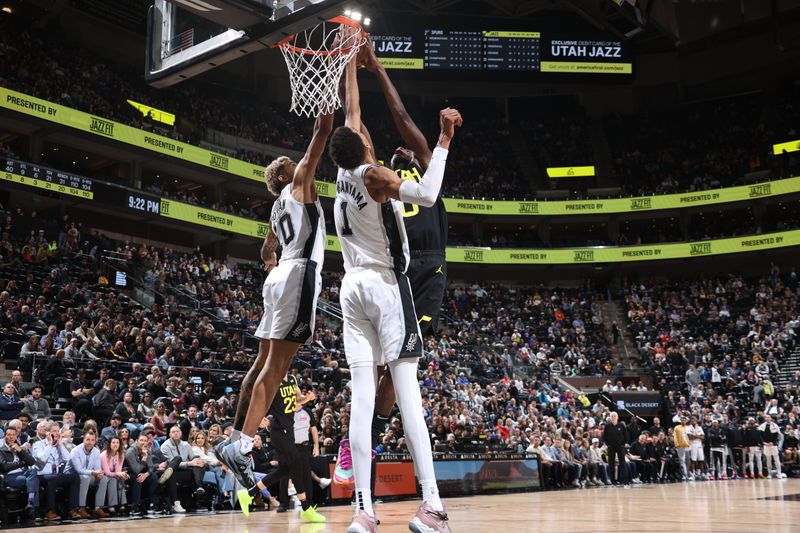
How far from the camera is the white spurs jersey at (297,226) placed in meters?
5.86

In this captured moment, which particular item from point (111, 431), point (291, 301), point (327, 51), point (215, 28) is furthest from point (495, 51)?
point (291, 301)

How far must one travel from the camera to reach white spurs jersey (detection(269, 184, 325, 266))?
586cm

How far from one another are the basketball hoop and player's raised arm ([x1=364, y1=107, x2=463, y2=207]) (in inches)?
68.8

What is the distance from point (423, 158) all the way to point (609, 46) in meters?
30.2

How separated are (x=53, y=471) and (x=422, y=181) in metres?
7.18

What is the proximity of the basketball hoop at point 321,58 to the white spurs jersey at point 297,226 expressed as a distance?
0.79m

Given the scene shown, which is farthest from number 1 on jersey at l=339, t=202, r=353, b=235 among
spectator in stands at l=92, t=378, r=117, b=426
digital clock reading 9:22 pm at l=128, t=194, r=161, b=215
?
digital clock reading 9:22 pm at l=128, t=194, r=161, b=215

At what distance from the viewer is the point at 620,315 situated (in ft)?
116

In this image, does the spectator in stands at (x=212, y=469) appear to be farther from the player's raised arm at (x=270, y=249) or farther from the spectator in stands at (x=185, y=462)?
the player's raised arm at (x=270, y=249)

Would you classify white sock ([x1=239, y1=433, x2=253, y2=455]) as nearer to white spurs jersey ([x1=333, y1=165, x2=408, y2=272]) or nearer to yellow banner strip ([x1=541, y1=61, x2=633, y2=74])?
white spurs jersey ([x1=333, y1=165, x2=408, y2=272])

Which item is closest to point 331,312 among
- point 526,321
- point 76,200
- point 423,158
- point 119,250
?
point 119,250

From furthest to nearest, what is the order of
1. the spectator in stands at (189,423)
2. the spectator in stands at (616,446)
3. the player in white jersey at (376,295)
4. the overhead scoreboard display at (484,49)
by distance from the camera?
the overhead scoreboard display at (484,49) → the spectator in stands at (616,446) → the spectator in stands at (189,423) → the player in white jersey at (376,295)

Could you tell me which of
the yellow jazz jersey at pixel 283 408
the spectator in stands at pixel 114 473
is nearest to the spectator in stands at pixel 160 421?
the spectator in stands at pixel 114 473

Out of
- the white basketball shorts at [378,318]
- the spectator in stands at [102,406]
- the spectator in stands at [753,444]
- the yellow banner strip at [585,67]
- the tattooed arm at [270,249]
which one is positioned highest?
the yellow banner strip at [585,67]
